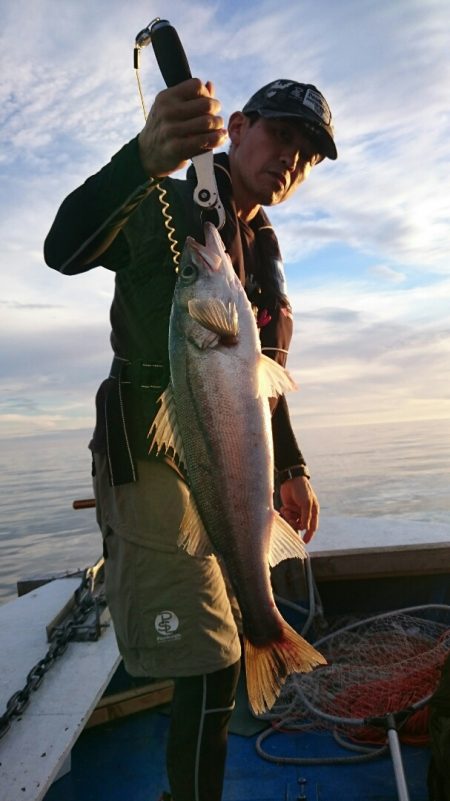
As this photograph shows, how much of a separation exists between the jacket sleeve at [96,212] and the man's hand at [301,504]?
1.73 meters

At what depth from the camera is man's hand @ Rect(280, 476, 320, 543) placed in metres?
3.50

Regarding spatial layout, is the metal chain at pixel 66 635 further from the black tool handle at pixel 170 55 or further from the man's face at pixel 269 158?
the black tool handle at pixel 170 55

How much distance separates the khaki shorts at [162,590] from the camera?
2725 mm

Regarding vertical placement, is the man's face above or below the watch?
above

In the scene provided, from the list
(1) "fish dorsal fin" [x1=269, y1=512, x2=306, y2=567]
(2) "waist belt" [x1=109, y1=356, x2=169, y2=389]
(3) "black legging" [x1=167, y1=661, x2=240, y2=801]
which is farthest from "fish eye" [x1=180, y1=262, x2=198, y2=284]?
(3) "black legging" [x1=167, y1=661, x2=240, y2=801]

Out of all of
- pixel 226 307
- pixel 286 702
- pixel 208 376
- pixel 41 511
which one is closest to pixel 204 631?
pixel 208 376

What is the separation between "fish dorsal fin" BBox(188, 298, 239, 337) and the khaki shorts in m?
0.83

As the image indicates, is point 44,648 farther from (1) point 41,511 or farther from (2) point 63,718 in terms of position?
(1) point 41,511

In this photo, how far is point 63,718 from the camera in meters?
3.41

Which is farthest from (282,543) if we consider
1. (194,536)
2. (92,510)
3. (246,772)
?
(92,510)

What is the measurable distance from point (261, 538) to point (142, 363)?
101 centimetres

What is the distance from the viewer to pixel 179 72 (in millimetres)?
2297

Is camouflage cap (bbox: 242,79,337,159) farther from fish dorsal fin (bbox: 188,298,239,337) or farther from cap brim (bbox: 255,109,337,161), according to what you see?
fish dorsal fin (bbox: 188,298,239,337)

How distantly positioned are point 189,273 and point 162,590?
1.43 metres
